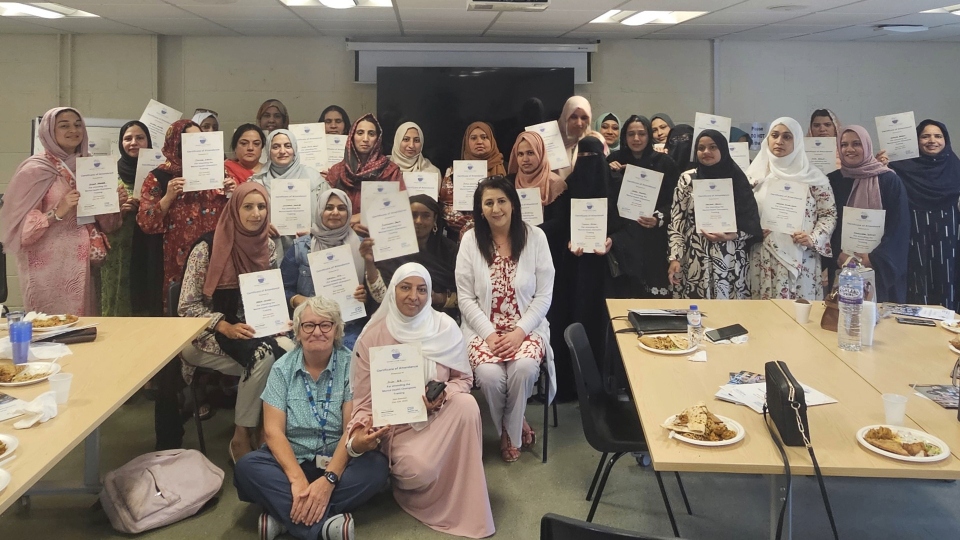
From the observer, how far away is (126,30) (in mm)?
6379

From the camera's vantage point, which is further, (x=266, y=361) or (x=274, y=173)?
(x=274, y=173)

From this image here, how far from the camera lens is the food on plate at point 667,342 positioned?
2.79 meters

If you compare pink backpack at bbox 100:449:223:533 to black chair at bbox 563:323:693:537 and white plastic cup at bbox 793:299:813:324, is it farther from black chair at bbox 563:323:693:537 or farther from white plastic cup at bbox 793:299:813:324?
white plastic cup at bbox 793:299:813:324

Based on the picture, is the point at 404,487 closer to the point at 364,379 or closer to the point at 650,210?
the point at 364,379

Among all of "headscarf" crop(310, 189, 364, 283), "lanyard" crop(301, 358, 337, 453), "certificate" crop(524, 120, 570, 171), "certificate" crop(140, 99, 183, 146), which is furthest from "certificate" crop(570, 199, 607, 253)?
"certificate" crop(140, 99, 183, 146)

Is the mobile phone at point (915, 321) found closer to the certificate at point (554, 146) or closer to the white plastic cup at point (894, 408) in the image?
the white plastic cup at point (894, 408)

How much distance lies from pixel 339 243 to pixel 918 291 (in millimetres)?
3747

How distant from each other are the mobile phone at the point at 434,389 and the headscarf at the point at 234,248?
3.94ft

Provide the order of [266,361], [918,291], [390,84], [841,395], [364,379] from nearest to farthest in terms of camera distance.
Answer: [841,395]
[364,379]
[266,361]
[918,291]
[390,84]

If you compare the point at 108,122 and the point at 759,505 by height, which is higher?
the point at 108,122

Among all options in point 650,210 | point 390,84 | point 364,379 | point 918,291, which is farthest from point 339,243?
point 918,291

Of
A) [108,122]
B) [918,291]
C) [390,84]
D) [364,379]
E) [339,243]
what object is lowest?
[364,379]

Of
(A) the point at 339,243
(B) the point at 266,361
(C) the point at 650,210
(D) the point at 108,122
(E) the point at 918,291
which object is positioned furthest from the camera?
(D) the point at 108,122

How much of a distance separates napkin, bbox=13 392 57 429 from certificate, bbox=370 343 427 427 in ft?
3.37
